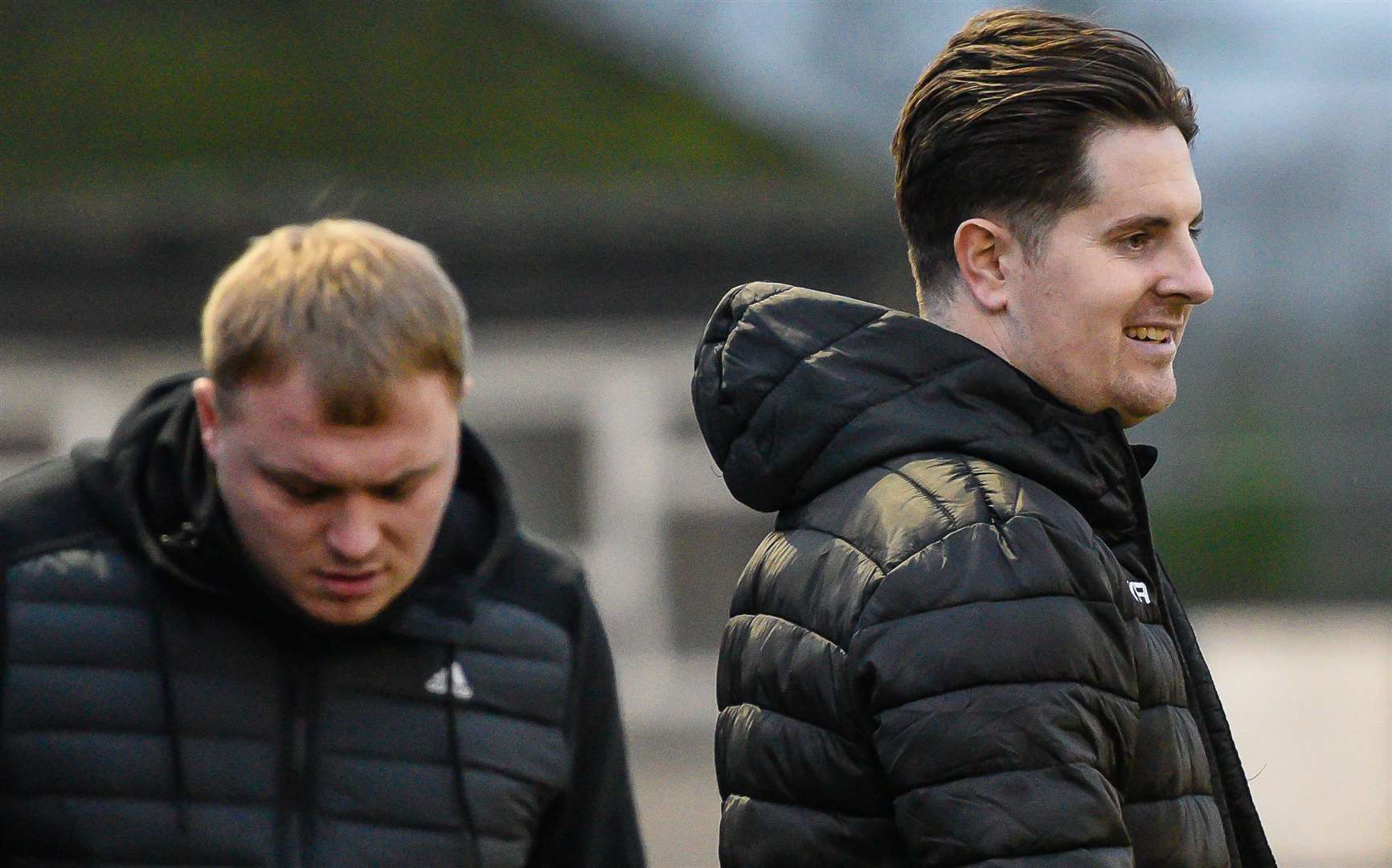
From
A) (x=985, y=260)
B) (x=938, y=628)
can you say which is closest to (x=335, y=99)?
(x=985, y=260)

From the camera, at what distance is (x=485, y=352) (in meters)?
14.0

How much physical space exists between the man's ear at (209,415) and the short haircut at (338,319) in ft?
0.08

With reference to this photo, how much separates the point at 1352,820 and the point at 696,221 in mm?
6431

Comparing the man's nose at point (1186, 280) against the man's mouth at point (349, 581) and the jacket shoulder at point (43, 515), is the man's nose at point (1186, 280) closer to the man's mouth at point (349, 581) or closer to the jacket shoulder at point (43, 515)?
the man's mouth at point (349, 581)

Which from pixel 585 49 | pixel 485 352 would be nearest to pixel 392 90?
pixel 585 49

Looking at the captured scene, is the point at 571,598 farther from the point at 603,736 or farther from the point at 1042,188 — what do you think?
the point at 1042,188

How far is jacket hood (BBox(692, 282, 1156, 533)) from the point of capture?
234 cm

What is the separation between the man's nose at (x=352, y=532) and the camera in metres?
2.97

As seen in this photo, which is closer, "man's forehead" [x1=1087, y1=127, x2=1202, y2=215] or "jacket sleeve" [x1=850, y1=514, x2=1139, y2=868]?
"jacket sleeve" [x1=850, y1=514, x2=1139, y2=868]

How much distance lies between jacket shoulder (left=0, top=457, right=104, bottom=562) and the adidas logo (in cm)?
61

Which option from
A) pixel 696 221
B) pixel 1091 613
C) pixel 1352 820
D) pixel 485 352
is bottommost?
pixel 1352 820

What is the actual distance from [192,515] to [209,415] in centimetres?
17

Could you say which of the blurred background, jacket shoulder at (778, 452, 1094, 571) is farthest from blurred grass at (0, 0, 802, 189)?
jacket shoulder at (778, 452, 1094, 571)

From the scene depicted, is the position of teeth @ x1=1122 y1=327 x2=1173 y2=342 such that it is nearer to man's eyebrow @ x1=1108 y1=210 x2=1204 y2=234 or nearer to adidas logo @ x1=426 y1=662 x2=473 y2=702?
man's eyebrow @ x1=1108 y1=210 x2=1204 y2=234
